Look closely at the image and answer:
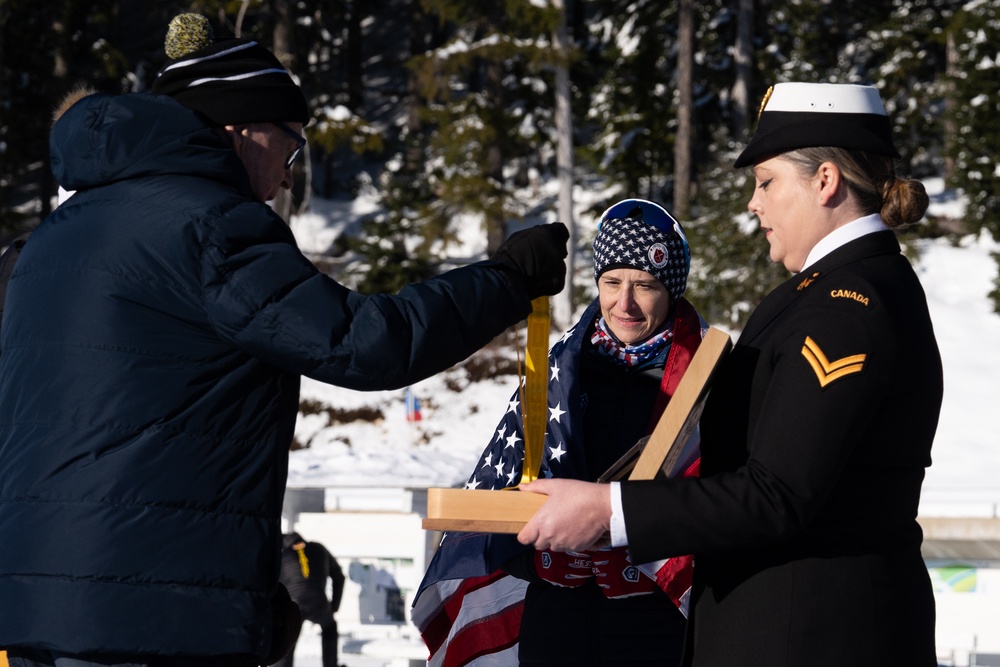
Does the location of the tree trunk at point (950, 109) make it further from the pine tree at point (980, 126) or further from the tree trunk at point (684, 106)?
the tree trunk at point (684, 106)

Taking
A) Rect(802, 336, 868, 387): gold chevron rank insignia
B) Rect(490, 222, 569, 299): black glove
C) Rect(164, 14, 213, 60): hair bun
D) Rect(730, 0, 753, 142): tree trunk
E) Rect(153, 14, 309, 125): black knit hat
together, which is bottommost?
Rect(802, 336, 868, 387): gold chevron rank insignia

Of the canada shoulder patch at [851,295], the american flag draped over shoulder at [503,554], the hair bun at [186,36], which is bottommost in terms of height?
the american flag draped over shoulder at [503,554]

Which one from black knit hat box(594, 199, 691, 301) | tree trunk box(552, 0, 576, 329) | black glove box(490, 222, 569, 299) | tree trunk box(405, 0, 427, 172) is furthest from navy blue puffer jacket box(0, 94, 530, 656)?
tree trunk box(405, 0, 427, 172)

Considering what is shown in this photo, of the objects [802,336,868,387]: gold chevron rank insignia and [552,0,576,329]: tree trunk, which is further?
[552,0,576,329]: tree trunk

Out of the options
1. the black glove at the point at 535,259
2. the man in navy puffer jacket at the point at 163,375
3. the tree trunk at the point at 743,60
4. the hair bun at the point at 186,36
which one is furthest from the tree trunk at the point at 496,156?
the man in navy puffer jacket at the point at 163,375

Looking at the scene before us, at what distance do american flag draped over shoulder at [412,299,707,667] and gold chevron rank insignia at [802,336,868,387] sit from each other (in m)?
1.22

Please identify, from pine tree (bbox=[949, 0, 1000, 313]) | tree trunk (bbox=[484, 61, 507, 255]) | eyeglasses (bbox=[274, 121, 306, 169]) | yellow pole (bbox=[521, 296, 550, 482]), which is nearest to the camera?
eyeglasses (bbox=[274, 121, 306, 169])

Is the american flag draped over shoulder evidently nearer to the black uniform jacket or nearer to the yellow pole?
the yellow pole

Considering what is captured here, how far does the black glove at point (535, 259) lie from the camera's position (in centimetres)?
243

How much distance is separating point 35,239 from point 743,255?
17.9m

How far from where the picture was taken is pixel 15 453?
2.22 m

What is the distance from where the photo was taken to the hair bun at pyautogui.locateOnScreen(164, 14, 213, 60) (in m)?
2.89

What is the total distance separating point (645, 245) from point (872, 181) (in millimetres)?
1284

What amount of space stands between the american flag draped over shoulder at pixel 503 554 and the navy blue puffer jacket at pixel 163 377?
3.21 ft
